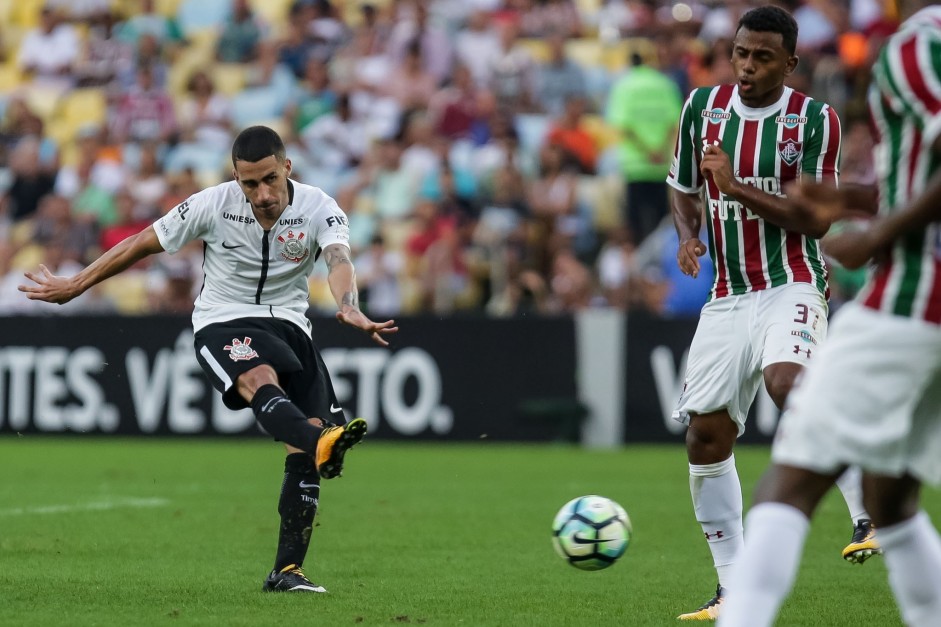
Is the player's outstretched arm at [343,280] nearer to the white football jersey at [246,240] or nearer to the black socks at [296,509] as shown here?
the white football jersey at [246,240]

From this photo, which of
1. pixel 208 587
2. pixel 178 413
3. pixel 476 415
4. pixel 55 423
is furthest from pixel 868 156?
pixel 208 587

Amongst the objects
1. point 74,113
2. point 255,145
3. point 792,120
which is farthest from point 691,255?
point 74,113

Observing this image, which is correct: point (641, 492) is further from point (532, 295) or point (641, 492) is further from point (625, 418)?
point (532, 295)

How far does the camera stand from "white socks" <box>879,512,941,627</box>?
180 inches

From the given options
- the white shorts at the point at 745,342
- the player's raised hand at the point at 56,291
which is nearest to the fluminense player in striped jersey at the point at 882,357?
the white shorts at the point at 745,342

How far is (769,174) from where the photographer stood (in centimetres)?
663

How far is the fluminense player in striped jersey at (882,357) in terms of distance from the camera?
13.8 ft

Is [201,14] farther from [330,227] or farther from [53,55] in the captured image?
[330,227]

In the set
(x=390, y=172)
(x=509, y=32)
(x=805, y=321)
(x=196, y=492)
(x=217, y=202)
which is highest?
(x=509, y=32)

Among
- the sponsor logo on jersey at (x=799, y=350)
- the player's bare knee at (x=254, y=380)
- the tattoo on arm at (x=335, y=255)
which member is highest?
the tattoo on arm at (x=335, y=255)

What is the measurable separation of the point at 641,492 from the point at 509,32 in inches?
355

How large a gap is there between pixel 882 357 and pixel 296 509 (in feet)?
11.3

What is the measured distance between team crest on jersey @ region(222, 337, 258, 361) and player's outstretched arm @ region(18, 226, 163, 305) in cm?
57

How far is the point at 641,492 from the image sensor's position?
11.5 m
